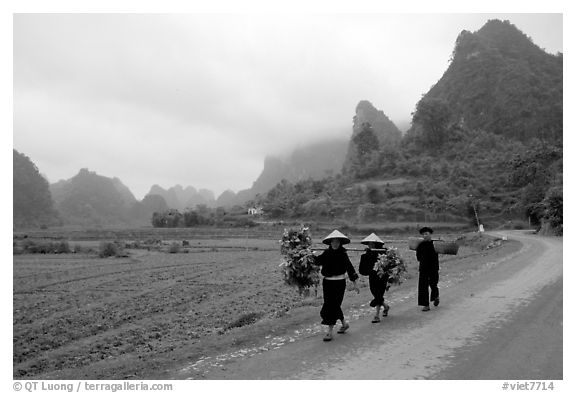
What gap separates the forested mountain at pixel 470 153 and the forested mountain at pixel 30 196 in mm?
59187

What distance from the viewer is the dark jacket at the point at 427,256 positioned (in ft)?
28.9

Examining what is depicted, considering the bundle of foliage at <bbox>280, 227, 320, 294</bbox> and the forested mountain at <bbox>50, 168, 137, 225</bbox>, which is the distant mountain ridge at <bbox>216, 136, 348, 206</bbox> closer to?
the forested mountain at <bbox>50, 168, 137, 225</bbox>

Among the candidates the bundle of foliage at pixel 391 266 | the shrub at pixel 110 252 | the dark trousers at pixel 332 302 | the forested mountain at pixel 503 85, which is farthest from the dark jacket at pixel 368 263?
the forested mountain at pixel 503 85

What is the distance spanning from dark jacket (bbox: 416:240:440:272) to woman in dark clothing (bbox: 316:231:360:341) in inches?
93.5

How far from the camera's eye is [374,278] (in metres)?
8.07

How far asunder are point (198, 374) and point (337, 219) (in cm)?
5645

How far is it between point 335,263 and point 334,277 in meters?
0.23

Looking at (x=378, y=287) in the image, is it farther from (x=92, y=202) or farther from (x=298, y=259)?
(x=92, y=202)

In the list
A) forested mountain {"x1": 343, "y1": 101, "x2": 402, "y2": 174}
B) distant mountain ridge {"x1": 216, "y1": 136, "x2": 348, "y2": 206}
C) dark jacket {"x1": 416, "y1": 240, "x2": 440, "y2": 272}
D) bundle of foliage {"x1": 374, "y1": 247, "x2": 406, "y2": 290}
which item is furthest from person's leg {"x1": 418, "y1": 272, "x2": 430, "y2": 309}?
distant mountain ridge {"x1": 216, "y1": 136, "x2": 348, "y2": 206}

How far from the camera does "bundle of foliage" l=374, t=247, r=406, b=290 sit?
8.01 meters

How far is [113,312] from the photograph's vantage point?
1486cm

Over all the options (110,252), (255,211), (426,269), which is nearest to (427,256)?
(426,269)
